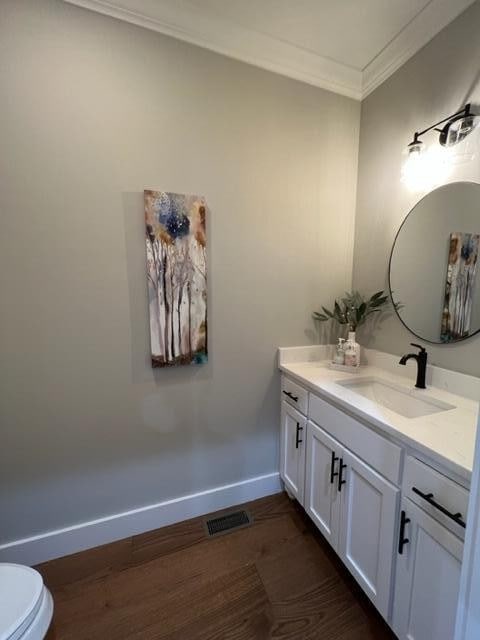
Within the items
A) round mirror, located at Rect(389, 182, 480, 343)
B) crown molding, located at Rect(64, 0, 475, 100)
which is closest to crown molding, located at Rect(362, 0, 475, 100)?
crown molding, located at Rect(64, 0, 475, 100)

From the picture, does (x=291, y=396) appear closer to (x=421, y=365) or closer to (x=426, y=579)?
(x=421, y=365)

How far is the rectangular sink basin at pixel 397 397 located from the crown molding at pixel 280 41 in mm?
1752

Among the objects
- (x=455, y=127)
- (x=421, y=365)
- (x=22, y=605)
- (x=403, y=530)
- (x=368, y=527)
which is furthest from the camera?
(x=421, y=365)

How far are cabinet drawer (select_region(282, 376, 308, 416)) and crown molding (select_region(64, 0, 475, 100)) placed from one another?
1.80m

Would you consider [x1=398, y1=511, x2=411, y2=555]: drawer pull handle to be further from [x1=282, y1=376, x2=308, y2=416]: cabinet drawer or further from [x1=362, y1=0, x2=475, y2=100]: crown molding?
[x1=362, y1=0, x2=475, y2=100]: crown molding

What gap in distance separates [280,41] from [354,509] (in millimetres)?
2369

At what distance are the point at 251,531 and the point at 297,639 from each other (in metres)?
0.52

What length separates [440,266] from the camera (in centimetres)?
137

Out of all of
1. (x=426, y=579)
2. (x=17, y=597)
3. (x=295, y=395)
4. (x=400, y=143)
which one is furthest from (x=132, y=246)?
(x=426, y=579)

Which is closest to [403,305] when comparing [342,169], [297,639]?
[342,169]

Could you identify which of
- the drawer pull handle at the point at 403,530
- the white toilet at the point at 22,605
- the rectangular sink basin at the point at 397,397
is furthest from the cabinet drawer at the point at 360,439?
the white toilet at the point at 22,605

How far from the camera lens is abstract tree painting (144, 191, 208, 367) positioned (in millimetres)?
1375

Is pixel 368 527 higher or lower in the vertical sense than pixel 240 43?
lower

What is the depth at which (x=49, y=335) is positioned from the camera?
128 centimetres
